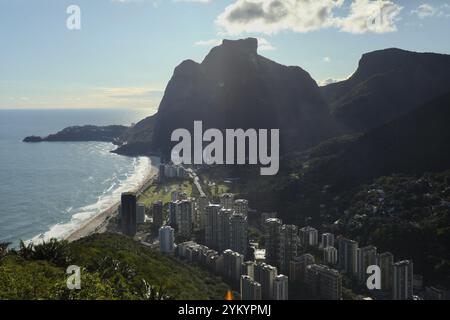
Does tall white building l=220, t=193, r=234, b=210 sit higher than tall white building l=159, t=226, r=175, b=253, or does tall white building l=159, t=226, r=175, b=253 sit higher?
tall white building l=220, t=193, r=234, b=210

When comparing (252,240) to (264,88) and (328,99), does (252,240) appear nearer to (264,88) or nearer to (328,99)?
(264,88)

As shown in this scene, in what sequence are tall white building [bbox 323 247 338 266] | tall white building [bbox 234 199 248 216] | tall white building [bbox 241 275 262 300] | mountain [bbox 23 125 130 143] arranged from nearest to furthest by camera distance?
tall white building [bbox 241 275 262 300]
tall white building [bbox 323 247 338 266]
tall white building [bbox 234 199 248 216]
mountain [bbox 23 125 130 143]

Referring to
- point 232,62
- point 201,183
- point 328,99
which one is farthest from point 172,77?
point 201,183

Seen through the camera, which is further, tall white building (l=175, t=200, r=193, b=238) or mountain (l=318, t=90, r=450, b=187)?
mountain (l=318, t=90, r=450, b=187)

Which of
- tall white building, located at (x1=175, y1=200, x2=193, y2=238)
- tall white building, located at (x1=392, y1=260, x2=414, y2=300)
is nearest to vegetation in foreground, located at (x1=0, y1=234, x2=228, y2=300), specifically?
tall white building, located at (x1=392, y1=260, x2=414, y2=300)

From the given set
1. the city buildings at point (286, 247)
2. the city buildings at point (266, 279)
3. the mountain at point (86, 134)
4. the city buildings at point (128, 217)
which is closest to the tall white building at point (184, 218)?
the city buildings at point (128, 217)

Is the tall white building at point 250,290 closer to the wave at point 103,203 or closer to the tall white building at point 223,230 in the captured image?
the tall white building at point 223,230

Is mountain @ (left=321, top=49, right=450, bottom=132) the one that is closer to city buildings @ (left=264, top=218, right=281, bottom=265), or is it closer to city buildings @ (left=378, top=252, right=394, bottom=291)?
city buildings @ (left=264, top=218, right=281, bottom=265)
